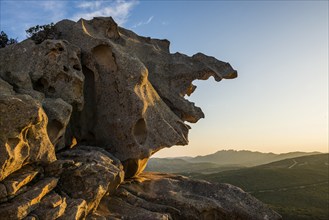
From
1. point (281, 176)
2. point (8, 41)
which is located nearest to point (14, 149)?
point (8, 41)

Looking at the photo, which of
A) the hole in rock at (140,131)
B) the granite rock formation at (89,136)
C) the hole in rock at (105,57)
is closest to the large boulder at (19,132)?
the granite rock formation at (89,136)

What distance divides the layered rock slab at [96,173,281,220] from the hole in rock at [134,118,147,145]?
3.90m

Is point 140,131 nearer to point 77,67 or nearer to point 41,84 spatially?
point 77,67

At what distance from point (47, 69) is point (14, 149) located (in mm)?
9944

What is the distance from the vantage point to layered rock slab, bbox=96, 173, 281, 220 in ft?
79.2

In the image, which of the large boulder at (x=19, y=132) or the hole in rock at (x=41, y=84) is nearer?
the large boulder at (x=19, y=132)

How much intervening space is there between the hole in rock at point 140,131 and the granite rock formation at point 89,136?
10 centimetres

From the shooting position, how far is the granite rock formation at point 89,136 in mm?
18078

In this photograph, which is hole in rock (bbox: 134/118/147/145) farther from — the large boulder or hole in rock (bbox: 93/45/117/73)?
the large boulder

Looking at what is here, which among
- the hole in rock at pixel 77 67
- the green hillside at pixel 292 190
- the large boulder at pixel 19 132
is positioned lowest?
the green hillside at pixel 292 190

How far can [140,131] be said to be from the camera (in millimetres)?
29531

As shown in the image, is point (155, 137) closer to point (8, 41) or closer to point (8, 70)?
point (8, 70)

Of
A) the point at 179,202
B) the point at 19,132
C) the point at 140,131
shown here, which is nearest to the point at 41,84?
the point at 19,132

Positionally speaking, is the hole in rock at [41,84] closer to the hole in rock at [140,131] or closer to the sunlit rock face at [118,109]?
the sunlit rock face at [118,109]
